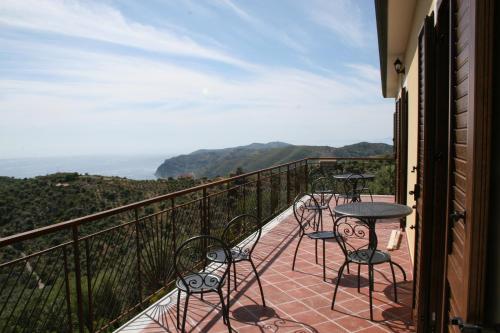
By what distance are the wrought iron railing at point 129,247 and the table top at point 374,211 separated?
1597mm

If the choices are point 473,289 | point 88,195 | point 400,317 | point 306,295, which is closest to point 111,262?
point 306,295

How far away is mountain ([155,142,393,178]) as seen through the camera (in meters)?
30.8

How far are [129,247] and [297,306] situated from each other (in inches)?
66.0

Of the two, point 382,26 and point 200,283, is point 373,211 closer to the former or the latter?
point 200,283

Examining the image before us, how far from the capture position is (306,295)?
11.6ft

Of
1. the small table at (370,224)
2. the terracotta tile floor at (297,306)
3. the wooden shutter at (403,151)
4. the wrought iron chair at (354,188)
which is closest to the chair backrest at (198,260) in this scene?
the terracotta tile floor at (297,306)

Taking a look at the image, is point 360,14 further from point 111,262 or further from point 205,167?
point 205,167

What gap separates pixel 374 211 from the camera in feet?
11.2

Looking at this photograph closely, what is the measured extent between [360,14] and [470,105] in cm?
665

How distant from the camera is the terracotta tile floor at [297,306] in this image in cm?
296

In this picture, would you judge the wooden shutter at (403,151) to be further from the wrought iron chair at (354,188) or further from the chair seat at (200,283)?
the chair seat at (200,283)

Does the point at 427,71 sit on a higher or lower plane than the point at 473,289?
higher

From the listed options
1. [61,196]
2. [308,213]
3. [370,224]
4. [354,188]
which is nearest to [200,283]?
[370,224]

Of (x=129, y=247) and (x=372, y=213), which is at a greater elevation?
(x=372, y=213)
